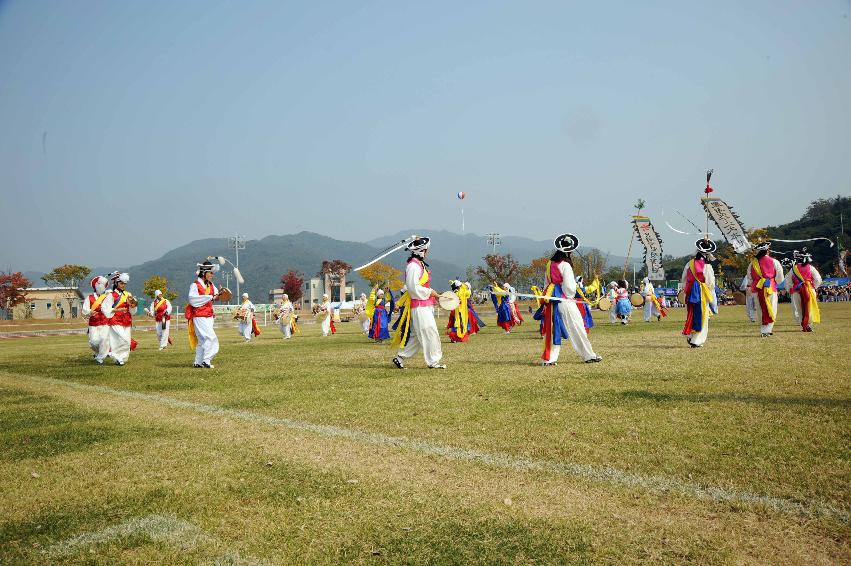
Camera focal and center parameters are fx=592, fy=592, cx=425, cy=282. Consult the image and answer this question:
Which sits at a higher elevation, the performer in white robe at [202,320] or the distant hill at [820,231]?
the distant hill at [820,231]

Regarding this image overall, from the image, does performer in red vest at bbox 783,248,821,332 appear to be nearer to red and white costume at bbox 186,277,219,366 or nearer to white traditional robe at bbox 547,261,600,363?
white traditional robe at bbox 547,261,600,363

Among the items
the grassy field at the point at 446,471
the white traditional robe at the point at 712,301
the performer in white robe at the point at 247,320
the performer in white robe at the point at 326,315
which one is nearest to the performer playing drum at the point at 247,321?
the performer in white robe at the point at 247,320

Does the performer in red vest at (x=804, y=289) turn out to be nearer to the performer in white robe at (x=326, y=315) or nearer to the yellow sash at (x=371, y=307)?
the yellow sash at (x=371, y=307)

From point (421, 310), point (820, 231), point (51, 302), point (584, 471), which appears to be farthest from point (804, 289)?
point (51, 302)

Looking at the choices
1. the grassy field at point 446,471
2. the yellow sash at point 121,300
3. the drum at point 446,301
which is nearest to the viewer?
the grassy field at point 446,471

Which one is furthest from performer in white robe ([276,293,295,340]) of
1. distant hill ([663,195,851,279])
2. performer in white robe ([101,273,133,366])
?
distant hill ([663,195,851,279])

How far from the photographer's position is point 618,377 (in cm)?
898

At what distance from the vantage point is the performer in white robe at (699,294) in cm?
1336

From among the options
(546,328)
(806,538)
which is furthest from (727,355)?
(806,538)

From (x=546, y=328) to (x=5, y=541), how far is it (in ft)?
29.7

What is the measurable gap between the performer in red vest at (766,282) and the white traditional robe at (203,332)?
13.7 metres

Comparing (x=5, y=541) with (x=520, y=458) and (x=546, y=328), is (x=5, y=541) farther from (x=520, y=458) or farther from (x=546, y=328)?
(x=546, y=328)

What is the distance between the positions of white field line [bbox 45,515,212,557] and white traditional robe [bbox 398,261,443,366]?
24.4 feet

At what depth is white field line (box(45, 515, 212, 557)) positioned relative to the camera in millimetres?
3498
